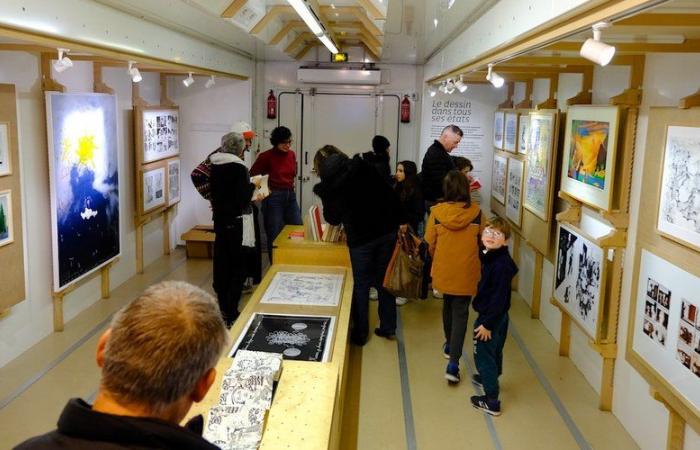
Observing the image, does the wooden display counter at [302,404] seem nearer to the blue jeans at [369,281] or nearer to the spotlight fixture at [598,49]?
the blue jeans at [369,281]

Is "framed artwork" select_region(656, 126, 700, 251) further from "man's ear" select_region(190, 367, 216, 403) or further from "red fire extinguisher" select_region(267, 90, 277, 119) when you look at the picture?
"red fire extinguisher" select_region(267, 90, 277, 119)

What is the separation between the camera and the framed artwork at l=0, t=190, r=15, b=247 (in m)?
4.30

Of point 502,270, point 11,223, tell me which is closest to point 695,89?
point 502,270

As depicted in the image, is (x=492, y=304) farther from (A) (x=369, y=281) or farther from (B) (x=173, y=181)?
(B) (x=173, y=181)

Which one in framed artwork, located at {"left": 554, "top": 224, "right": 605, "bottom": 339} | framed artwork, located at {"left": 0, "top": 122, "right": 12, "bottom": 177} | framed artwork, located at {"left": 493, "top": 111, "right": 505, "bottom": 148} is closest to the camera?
framed artwork, located at {"left": 554, "top": 224, "right": 605, "bottom": 339}

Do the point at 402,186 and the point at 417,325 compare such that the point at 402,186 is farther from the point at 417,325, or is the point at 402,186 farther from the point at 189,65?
the point at 189,65

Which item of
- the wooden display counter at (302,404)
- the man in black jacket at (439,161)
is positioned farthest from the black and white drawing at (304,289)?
the man in black jacket at (439,161)

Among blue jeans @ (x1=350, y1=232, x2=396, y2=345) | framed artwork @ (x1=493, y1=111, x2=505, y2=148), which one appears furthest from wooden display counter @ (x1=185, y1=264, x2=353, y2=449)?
framed artwork @ (x1=493, y1=111, x2=505, y2=148)

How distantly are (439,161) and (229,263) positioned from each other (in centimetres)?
217

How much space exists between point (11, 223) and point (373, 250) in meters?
2.61

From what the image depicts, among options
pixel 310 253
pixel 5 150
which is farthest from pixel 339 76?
pixel 5 150

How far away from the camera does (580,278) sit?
4.42 meters

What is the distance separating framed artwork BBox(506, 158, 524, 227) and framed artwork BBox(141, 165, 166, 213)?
3906 mm

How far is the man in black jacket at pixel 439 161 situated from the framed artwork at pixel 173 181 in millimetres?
3286
